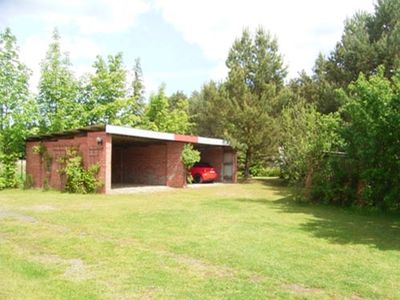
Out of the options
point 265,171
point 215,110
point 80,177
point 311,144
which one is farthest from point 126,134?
point 265,171

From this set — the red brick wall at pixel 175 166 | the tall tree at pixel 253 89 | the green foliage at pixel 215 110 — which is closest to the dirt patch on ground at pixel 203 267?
the red brick wall at pixel 175 166

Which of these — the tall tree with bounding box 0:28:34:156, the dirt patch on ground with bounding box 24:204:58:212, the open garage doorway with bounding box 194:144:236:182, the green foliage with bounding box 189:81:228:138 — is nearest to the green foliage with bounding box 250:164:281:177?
the green foliage with bounding box 189:81:228:138

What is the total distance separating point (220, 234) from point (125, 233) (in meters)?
1.96

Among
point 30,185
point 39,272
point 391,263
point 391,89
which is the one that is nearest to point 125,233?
point 39,272

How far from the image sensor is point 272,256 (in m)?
6.11

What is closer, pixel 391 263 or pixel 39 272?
pixel 39 272

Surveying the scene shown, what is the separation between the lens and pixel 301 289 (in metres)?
4.66


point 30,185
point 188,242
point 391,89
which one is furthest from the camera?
point 30,185

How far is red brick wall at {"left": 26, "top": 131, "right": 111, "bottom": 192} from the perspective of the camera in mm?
16453

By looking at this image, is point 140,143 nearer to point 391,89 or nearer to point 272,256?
point 391,89

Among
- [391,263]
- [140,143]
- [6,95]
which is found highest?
[6,95]

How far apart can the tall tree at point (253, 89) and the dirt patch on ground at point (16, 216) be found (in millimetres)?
15890

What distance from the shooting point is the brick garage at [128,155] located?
54.4ft

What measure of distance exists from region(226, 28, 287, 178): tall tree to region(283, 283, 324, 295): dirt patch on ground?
65.0 feet
